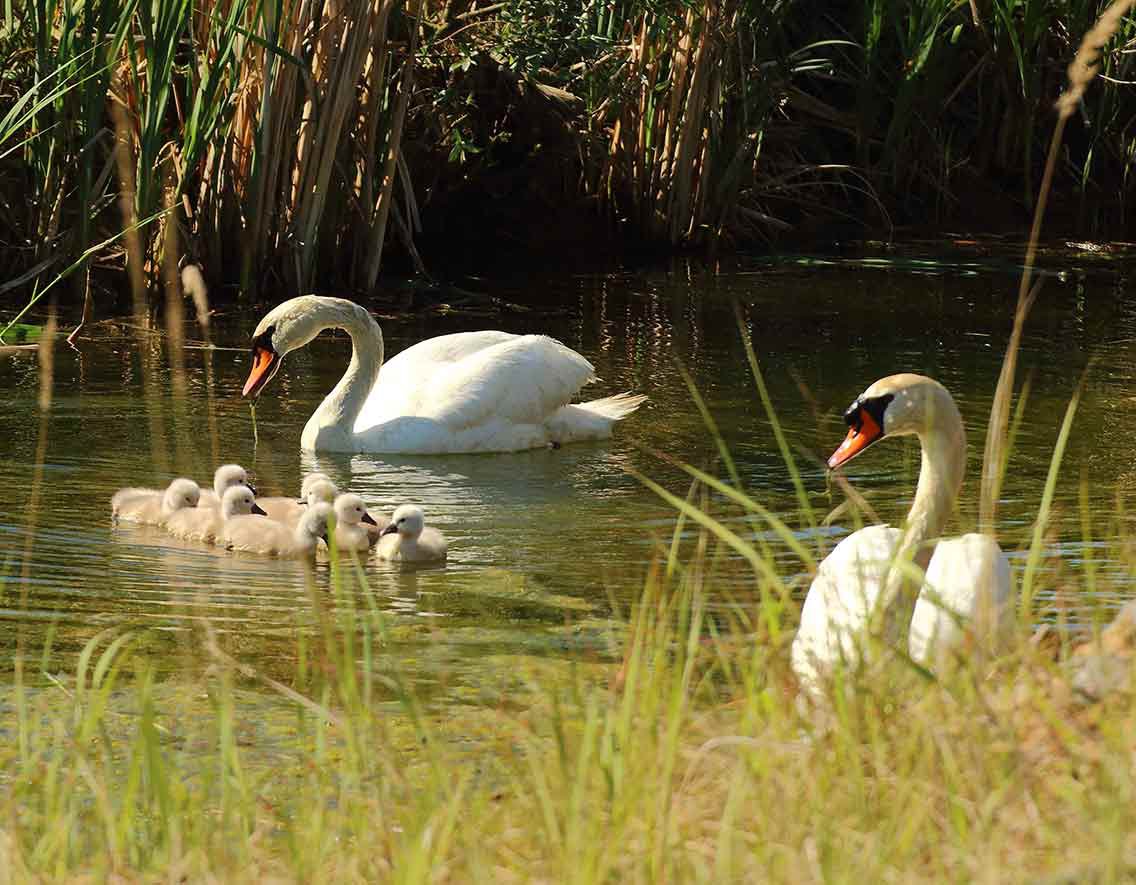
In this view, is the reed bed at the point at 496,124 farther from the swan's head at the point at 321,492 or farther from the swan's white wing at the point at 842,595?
the swan's white wing at the point at 842,595

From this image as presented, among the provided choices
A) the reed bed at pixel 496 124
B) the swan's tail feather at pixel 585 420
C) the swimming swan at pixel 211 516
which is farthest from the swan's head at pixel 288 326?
the swimming swan at pixel 211 516

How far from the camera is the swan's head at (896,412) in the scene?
15.5ft

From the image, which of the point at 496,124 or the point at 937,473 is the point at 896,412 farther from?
the point at 496,124

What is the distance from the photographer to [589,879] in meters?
2.54

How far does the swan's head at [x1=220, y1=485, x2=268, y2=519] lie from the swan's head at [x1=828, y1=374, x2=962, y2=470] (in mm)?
2153

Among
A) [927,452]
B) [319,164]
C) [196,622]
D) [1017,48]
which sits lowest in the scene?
[196,622]

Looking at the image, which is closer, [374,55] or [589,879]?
[589,879]

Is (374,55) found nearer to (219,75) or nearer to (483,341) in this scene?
(219,75)

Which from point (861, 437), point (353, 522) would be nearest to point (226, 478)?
point (353, 522)

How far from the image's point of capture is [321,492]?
6402mm

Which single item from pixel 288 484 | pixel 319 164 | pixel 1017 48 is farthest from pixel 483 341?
pixel 1017 48

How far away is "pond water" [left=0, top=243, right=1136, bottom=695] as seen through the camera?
17.6 ft

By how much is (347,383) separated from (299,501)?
5.30 ft

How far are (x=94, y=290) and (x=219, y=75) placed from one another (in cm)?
260
